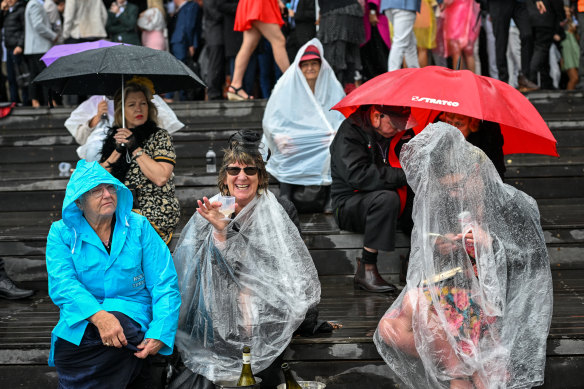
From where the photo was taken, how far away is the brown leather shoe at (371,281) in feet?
16.7

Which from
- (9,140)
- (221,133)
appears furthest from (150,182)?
(9,140)

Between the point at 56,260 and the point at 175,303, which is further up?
the point at 56,260

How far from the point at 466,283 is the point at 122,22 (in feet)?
22.3

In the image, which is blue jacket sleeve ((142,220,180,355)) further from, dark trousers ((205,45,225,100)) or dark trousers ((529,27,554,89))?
dark trousers ((529,27,554,89))

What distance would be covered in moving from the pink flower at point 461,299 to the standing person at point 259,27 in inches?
178

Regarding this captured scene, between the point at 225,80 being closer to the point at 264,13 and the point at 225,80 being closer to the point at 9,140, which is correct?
the point at 264,13

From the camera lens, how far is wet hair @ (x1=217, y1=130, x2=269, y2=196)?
423cm

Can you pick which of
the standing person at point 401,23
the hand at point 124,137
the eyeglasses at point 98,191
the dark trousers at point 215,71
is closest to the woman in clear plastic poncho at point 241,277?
the eyeglasses at point 98,191

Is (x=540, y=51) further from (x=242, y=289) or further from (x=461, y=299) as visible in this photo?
(x=242, y=289)

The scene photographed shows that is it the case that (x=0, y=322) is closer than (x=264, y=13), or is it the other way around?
(x=0, y=322)

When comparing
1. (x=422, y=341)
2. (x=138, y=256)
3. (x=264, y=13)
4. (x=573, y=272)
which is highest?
(x=264, y=13)

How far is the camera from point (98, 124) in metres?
5.91

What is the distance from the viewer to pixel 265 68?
924cm

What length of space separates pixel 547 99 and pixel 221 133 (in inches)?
131
